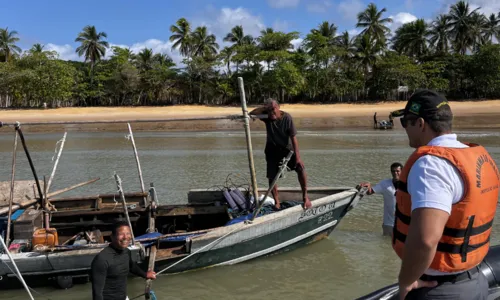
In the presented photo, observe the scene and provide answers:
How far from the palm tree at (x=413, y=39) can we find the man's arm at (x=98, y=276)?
63044 millimetres

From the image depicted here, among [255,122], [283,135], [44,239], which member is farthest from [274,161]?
[255,122]

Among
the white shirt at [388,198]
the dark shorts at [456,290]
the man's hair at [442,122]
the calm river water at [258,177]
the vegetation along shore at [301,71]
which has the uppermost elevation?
the vegetation along shore at [301,71]

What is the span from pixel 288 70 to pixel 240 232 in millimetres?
46742

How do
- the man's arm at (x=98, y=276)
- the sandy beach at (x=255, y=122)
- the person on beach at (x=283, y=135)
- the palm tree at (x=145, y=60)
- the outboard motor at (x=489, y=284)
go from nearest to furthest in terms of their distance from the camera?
1. the outboard motor at (x=489, y=284)
2. the man's arm at (x=98, y=276)
3. the person on beach at (x=283, y=135)
4. the sandy beach at (x=255, y=122)
5. the palm tree at (x=145, y=60)

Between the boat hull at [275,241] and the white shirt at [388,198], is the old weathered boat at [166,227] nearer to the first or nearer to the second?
the boat hull at [275,241]

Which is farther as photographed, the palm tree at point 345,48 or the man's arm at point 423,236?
the palm tree at point 345,48

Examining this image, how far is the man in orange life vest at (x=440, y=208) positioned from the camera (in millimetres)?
1776

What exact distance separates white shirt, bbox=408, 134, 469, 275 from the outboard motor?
0.99m

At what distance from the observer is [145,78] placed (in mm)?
55719

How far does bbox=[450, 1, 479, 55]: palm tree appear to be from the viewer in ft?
197

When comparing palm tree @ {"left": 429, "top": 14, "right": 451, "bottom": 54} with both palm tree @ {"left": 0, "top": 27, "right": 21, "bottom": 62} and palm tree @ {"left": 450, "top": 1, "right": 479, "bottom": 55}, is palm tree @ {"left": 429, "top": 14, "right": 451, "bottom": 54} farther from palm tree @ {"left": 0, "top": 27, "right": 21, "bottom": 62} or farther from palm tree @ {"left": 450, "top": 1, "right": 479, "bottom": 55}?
palm tree @ {"left": 0, "top": 27, "right": 21, "bottom": 62}

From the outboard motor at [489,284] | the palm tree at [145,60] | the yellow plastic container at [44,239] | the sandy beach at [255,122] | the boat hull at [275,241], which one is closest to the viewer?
the outboard motor at [489,284]

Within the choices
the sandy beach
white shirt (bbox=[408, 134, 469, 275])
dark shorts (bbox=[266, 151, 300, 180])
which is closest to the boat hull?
dark shorts (bbox=[266, 151, 300, 180])

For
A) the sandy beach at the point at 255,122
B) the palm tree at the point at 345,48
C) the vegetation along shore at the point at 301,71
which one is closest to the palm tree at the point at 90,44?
the vegetation along shore at the point at 301,71
